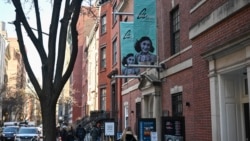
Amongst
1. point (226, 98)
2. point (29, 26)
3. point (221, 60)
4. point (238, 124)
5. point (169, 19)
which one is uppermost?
point (169, 19)

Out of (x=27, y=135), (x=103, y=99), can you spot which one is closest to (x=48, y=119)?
(x=27, y=135)

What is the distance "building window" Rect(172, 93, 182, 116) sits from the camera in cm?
1627

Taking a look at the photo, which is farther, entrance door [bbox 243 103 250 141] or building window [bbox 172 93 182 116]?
A: building window [bbox 172 93 182 116]

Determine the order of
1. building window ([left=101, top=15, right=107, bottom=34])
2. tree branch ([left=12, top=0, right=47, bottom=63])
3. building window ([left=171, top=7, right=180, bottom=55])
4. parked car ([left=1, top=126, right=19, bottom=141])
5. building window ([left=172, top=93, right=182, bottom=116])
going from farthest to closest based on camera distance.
A: parked car ([left=1, top=126, right=19, bottom=141]), building window ([left=101, top=15, right=107, bottom=34]), building window ([left=171, top=7, right=180, bottom=55]), building window ([left=172, top=93, right=182, bottom=116]), tree branch ([left=12, top=0, right=47, bottom=63])

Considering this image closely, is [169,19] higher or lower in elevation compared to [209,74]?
higher

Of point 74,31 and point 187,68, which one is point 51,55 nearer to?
point 74,31

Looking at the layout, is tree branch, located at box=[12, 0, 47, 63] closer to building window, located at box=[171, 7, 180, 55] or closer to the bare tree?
the bare tree

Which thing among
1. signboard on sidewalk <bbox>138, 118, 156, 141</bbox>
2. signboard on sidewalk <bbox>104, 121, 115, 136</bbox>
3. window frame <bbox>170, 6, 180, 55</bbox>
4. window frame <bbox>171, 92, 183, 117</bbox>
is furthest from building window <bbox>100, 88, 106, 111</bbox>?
signboard on sidewalk <bbox>138, 118, 156, 141</bbox>

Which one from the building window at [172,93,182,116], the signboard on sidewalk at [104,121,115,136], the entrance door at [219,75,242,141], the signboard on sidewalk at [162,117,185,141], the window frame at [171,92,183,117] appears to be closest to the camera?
the entrance door at [219,75,242,141]

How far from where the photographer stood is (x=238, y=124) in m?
10.3

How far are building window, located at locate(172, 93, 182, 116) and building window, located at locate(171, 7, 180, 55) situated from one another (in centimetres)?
184

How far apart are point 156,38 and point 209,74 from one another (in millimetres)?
8205

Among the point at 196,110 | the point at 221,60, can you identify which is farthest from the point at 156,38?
the point at 221,60

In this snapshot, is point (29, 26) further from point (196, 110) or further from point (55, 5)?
point (196, 110)
